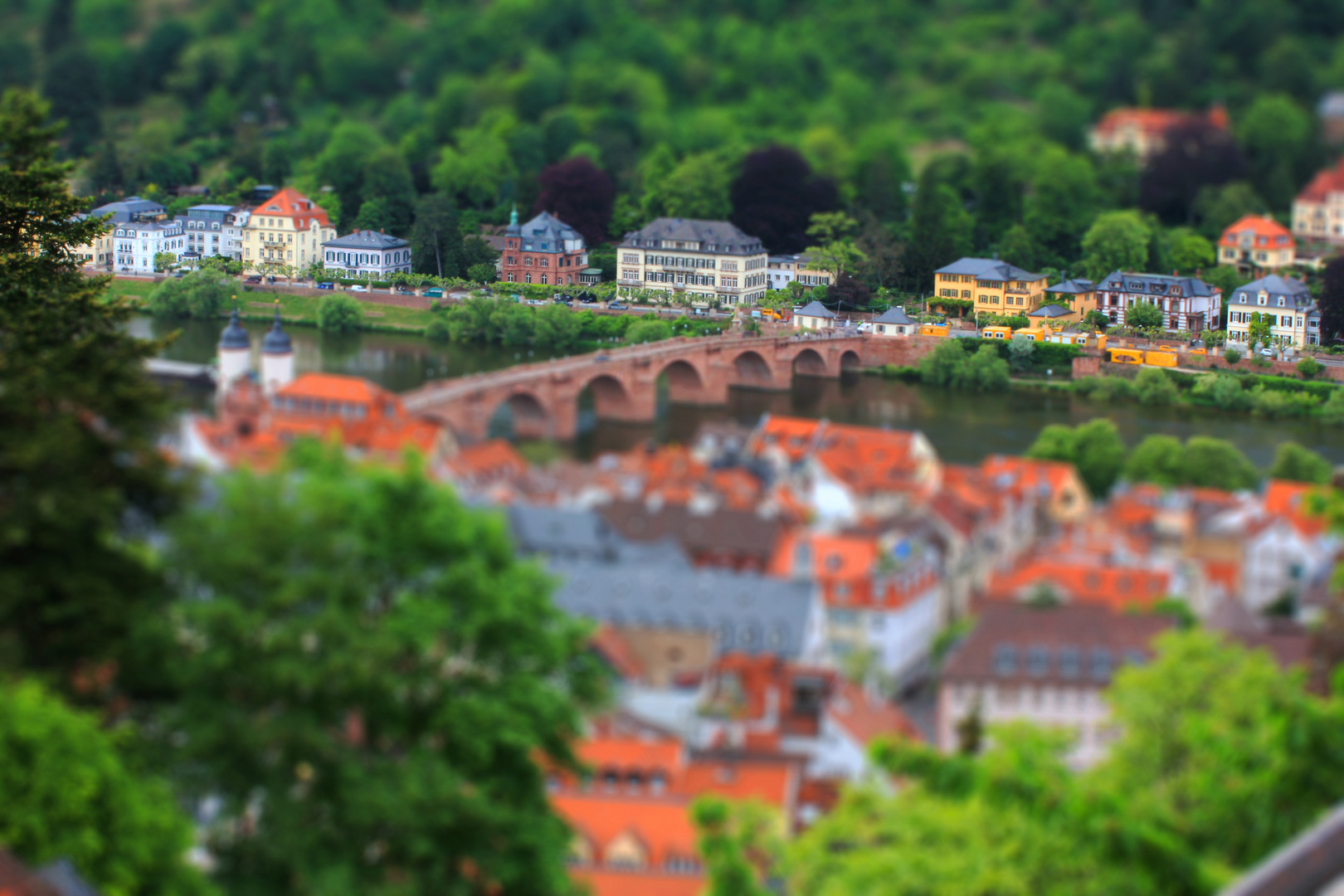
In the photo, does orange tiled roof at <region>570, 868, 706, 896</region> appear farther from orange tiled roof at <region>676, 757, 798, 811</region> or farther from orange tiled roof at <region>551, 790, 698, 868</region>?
orange tiled roof at <region>676, 757, 798, 811</region>

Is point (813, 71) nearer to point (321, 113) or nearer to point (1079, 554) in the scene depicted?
point (321, 113)

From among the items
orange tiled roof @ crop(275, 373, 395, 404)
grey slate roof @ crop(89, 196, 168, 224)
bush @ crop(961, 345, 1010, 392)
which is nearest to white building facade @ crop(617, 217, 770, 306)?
bush @ crop(961, 345, 1010, 392)

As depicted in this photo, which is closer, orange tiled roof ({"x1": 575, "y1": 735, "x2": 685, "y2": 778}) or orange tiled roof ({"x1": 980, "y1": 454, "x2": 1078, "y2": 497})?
orange tiled roof ({"x1": 575, "y1": 735, "x2": 685, "y2": 778})

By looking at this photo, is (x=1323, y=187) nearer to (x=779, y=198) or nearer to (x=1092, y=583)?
(x=779, y=198)

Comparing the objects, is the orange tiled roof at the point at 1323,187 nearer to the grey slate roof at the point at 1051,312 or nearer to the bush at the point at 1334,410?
the grey slate roof at the point at 1051,312

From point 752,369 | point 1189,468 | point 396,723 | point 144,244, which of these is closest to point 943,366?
point 752,369

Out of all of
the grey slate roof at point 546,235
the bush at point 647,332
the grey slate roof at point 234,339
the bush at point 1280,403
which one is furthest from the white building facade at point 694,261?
the grey slate roof at point 234,339
